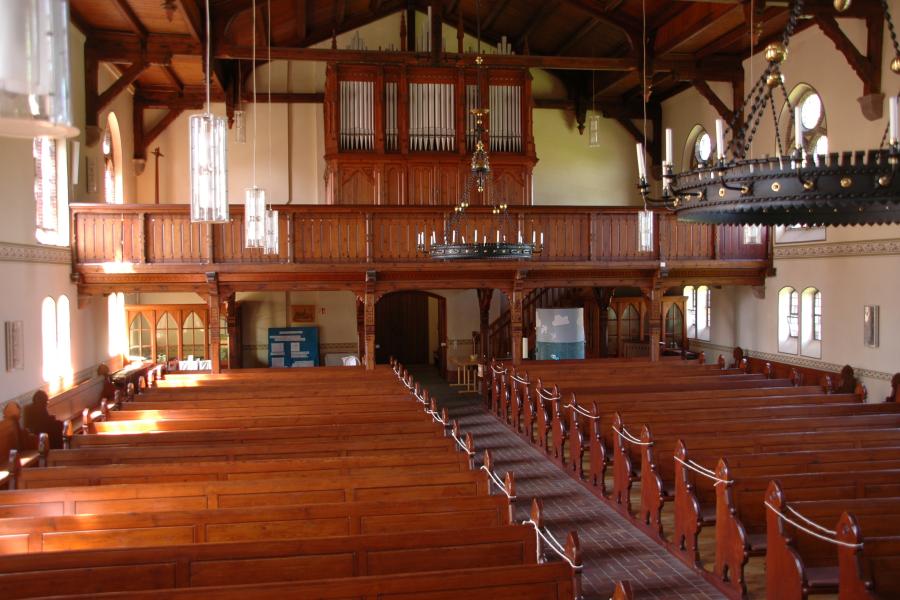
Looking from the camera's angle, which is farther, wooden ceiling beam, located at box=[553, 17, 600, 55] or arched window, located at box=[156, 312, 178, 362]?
arched window, located at box=[156, 312, 178, 362]

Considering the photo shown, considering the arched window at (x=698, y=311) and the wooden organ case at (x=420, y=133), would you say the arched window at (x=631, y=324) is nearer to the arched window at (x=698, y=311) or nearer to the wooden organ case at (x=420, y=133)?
the arched window at (x=698, y=311)

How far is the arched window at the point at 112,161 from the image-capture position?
1567 centimetres

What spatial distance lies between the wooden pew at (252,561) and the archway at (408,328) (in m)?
18.7

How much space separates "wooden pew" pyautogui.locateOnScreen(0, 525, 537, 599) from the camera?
4164 mm

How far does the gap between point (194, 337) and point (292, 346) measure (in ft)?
8.37

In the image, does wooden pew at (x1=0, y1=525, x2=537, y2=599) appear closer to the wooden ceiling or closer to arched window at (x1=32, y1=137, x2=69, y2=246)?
arched window at (x1=32, y1=137, x2=69, y2=246)

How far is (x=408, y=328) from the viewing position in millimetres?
23828

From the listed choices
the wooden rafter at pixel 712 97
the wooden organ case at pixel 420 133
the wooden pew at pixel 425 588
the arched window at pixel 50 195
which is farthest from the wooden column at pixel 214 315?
the wooden rafter at pixel 712 97

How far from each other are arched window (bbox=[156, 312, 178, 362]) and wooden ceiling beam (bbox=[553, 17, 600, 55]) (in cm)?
1231

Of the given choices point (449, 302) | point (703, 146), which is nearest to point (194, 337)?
point (449, 302)

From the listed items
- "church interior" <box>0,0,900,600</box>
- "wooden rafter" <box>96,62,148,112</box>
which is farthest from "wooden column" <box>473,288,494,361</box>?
"wooden rafter" <box>96,62,148,112</box>

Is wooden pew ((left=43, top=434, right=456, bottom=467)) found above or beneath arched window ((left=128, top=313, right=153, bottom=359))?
beneath

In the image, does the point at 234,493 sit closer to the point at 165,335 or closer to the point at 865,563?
the point at 865,563

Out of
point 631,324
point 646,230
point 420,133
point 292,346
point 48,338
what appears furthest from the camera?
point 631,324
